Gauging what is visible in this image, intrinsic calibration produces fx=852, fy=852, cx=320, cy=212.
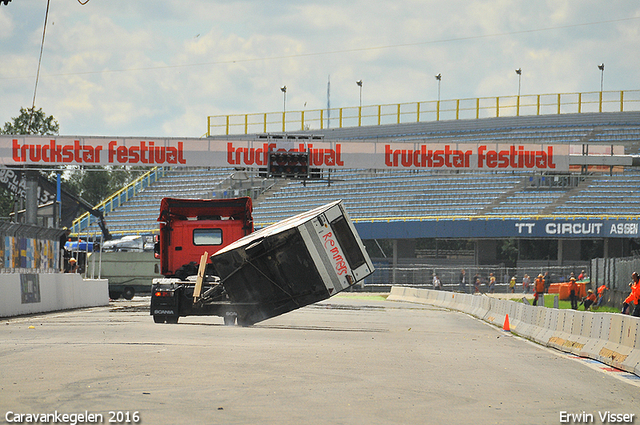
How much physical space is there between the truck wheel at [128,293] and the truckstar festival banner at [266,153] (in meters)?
5.72

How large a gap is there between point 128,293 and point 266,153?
9.00 m

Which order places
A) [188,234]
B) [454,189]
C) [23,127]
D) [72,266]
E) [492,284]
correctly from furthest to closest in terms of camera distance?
[23,127] < [454,189] < [492,284] < [72,266] < [188,234]

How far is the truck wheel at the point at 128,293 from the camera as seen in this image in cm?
3872

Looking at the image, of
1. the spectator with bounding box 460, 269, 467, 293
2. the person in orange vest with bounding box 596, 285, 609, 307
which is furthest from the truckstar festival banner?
the spectator with bounding box 460, 269, 467, 293

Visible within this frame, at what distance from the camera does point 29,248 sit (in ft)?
80.1

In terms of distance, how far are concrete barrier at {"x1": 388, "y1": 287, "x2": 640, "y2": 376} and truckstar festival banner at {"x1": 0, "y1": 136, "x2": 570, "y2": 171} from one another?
1348 cm

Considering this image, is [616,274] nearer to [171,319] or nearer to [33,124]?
[171,319]

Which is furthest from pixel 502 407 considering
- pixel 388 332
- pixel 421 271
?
pixel 421 271

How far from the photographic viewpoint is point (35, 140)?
3784cm

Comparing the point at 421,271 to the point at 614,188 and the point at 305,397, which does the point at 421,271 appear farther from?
the point at 305,397

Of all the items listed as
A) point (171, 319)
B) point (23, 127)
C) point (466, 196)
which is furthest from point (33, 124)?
point (171, 319)

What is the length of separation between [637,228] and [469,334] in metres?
34.7

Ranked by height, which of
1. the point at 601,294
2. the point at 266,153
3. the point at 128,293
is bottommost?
the point at 128,293

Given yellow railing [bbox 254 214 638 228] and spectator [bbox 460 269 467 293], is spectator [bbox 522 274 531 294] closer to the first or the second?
spectator [bbox 460 269 467 293]
